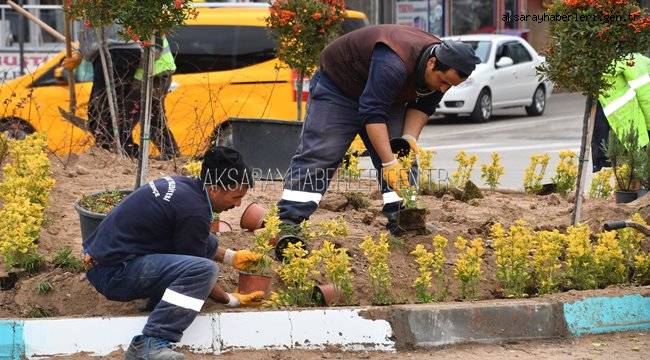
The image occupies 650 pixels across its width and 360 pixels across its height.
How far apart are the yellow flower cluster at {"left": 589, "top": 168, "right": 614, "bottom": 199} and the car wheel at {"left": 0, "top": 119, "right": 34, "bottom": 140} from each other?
17.6 feet

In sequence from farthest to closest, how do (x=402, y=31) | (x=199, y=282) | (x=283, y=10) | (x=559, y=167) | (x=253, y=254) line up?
(x=283, y=10) → (x=559, y=167) → (x=402, y=31) → (x=253, y=254) → (x=199, y=282)

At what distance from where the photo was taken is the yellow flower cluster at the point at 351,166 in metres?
9.32

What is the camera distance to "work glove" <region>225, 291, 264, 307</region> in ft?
20.2

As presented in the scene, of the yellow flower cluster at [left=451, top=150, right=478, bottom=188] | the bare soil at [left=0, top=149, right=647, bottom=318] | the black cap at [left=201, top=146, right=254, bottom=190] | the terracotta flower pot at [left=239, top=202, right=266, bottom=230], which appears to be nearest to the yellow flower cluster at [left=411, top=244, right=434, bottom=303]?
the bare soil at [left=0, top=149, right=647, bottom=318]

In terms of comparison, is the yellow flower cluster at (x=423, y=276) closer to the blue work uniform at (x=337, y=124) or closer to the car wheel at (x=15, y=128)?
the blue work uniform at (x=337, y=124)

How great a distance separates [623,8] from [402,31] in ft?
4.51

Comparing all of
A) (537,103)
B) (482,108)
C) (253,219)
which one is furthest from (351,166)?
(537,103)

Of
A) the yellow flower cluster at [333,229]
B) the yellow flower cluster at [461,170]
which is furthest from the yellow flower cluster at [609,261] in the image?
the yellow flower cluster at [461,170]

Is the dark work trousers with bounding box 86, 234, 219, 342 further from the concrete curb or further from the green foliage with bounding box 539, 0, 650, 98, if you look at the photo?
the green foliage with bounding box 539, 0, 650, 98

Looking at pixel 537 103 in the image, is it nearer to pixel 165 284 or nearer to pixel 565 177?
pixel 565 177

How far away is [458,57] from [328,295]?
5.13 feet

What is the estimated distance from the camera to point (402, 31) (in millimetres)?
7082

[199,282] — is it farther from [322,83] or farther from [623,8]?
[623,8]

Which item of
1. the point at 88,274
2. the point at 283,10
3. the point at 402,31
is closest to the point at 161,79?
the point at 283,10
